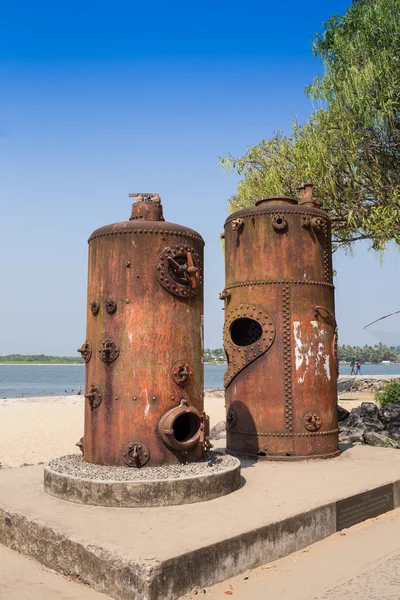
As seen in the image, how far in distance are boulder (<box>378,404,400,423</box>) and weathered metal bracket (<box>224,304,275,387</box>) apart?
18.5 ft

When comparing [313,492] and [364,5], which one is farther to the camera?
[364,5]

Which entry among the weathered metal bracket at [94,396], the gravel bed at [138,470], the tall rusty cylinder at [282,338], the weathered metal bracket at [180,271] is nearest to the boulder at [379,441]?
the tall rusty cylinder at [282,338]

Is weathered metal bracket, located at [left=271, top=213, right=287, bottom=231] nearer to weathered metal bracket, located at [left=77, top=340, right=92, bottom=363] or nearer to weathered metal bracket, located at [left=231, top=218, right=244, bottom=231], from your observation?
weathered metal bracket, located at [left=231, top=218, right=244, bottom=231]

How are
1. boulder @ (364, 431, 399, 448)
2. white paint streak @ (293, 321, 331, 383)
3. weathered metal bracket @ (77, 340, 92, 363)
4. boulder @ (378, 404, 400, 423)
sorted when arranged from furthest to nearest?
boulder @ (378, 404, 400, 423), boulder @ (364, 431, 399, 448), white paint streak @ (293, 321, 331, 383), weathered metal bracket @ (77, 340, 92, 363)

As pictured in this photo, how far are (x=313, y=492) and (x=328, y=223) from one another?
16.9 feet

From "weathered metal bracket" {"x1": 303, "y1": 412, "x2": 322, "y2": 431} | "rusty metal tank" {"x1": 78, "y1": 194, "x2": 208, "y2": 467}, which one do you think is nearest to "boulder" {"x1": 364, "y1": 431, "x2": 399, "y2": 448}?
"weathered metal bracket" {"x1": 303, "y1": 412, "x2": 322, "y2": 431}

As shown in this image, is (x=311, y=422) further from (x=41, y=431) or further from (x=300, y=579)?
(x=41, y=431)

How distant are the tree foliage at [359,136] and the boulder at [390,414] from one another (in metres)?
4.86

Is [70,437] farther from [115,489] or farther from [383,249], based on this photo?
[115,489]

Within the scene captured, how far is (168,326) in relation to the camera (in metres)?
7.16

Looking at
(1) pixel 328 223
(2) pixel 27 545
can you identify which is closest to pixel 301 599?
(2) pixel 27 545

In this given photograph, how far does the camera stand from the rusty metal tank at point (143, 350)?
6965mm

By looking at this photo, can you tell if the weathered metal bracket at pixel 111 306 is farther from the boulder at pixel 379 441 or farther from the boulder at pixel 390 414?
the boulder at pixel 390 414

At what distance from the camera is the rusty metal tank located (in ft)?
22.9
